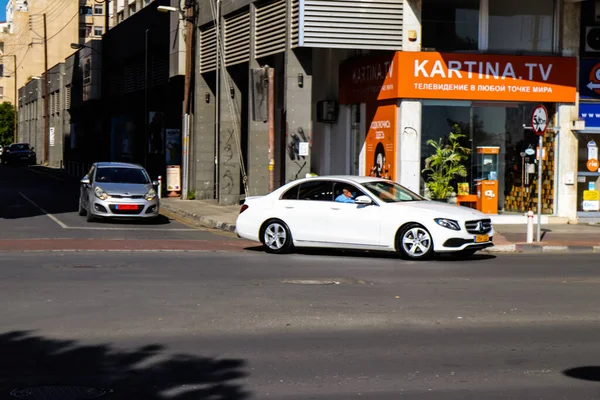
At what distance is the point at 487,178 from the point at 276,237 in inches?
385

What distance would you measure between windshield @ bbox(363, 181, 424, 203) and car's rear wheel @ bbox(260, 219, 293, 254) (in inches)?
67.1

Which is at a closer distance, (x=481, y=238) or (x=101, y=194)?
(x=481, y=238)

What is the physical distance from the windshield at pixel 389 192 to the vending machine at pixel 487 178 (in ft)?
25.6

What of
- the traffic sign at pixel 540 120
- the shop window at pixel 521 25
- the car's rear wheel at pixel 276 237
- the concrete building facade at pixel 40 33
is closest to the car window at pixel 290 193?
the car's rear wheel at pixel 276 237

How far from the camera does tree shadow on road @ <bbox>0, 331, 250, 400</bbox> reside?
712 centimetres

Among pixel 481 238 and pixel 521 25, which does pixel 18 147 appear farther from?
pixel 481 238

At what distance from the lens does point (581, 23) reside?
2661 centimetres

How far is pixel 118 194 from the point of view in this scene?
25.5m

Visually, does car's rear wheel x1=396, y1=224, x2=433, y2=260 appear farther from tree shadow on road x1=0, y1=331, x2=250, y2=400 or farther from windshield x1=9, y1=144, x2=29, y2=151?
windshield x1=9, y1=144, x2=29, y2=151

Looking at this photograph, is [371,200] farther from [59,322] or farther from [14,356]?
[14,356]

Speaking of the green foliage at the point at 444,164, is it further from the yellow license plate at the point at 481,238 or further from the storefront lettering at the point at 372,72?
the yellow license plate at the point at 481,238

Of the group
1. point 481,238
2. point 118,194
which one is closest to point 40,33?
point 118,194

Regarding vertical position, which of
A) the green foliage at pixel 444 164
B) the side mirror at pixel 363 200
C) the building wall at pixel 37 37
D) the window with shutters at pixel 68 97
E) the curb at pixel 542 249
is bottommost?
the curb at pixel 542 249

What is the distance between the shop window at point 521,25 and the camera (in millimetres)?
26172
